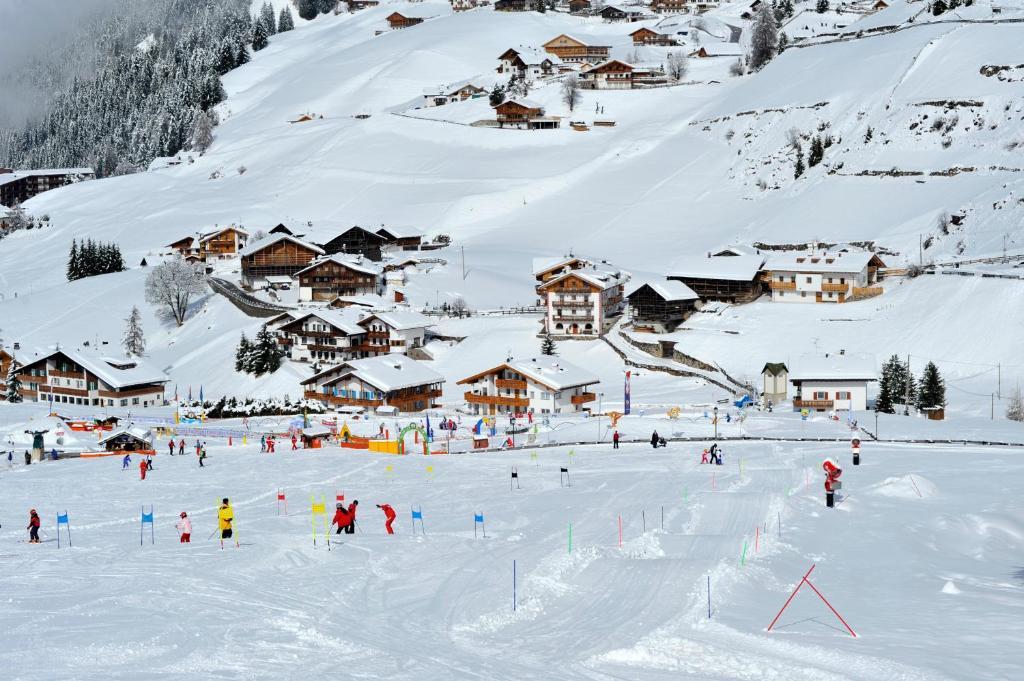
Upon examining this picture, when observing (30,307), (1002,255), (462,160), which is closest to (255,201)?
(462,160)

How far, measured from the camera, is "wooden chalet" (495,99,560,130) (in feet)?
383

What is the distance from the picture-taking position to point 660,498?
31.3 m

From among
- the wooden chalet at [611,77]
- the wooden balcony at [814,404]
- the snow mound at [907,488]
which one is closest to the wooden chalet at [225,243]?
the wooden chalet at [611,77]

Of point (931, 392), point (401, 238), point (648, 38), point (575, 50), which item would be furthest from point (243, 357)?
point (648, 38)

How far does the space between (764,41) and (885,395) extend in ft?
236

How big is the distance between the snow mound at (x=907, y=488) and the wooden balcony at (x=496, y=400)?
101 feet

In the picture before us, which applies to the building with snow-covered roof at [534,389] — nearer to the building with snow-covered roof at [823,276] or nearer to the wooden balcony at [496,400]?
the wooden balcony at [496,400]

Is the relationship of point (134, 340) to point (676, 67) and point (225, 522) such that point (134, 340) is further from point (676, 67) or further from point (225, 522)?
point (676, 67)

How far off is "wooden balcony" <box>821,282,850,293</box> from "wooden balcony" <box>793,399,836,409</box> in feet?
54.8

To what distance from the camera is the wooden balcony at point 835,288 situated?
7038 centimetres

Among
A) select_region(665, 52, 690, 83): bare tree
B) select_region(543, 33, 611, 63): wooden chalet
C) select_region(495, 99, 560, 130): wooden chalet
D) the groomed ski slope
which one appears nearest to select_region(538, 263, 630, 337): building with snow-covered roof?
the groomed ski slope

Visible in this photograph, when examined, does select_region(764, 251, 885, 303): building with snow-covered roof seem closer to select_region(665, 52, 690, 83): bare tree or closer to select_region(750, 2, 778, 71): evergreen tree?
select_region(750, 2, 778, 71): evergreen tree

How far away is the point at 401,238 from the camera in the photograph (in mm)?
93750

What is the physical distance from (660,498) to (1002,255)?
45122 mm
